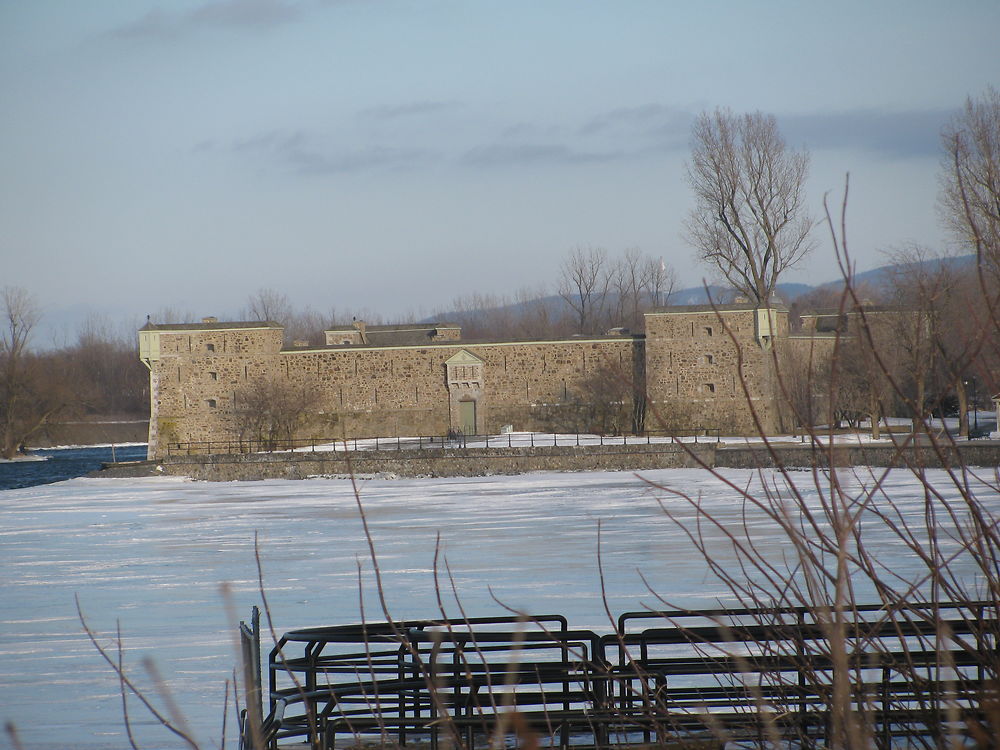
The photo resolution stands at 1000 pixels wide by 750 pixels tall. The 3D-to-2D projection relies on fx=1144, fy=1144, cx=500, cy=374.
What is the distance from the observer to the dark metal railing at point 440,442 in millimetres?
29989

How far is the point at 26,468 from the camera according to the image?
129 ft

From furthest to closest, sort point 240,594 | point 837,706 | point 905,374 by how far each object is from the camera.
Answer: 1. point 905,374
2. point 240,594
3. point 837,706

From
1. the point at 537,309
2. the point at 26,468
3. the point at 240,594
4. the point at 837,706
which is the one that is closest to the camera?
the point at 837,706

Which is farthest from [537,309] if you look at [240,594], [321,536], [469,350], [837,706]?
[837,706]

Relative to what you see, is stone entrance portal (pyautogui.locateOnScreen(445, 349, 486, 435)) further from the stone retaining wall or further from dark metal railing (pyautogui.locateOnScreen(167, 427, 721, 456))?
the stone retaining wall

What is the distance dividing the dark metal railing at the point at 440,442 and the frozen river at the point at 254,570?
8.59m

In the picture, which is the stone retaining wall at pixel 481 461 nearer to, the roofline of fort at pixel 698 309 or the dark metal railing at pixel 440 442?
the dark metal railing at pixel 440 442

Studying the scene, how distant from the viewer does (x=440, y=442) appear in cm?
3241

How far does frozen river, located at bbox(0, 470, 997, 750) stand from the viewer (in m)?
6.18

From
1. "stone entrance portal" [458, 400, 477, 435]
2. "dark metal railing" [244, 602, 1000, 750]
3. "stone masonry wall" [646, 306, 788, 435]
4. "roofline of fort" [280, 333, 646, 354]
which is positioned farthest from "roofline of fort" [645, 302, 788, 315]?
"dark metal railing" [244, 602, 1000, 750]

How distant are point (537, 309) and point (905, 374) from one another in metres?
41.9

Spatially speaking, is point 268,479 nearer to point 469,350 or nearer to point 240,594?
point 469,350

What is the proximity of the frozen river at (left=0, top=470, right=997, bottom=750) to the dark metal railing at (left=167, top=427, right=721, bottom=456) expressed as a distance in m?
8.59

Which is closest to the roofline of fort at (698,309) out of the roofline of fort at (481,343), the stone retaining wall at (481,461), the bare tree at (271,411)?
the roofline of fort at (481,343)
